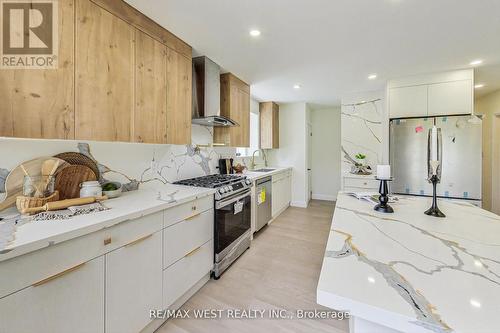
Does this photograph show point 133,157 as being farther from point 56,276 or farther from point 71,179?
point 56,276

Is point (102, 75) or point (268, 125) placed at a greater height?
point (268, 125)

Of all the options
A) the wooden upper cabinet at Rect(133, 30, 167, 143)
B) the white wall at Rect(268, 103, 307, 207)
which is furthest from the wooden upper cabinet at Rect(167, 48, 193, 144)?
the white wall at Rect(268, 103, 307, 207)

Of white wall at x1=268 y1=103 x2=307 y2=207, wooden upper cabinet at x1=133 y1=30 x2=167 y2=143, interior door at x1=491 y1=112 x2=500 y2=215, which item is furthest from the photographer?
white wall at x1=268 y1=103 x2=307 y2=207

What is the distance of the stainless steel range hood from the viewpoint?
2.45 m

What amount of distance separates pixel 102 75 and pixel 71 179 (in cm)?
78

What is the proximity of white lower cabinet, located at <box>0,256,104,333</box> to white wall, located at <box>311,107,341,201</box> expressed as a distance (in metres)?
5.22

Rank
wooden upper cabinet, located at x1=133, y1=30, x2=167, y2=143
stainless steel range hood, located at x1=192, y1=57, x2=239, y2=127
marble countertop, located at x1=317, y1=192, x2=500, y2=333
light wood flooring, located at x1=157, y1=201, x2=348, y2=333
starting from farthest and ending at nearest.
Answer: stainless steel range hood, located at x1=192, y1=57, x2=239, y2=127, wooden upper cabinet, located at x1=133, y1=30, x2=167, y2=143, light wood flooring, located at x1=157, y1=201, x2=348, y2=333, marble countertop, located at x1=317, y1=192, x2=500, y2=333

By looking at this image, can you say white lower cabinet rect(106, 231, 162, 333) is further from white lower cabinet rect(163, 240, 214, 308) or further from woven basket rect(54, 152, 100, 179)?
woven basket rect(54, 152, 100, 179)

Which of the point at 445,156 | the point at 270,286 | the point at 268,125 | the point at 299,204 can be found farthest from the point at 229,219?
the point at 445,156

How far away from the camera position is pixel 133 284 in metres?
1.29

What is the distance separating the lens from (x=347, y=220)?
121 cm

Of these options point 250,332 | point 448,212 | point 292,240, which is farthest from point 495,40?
point 250,332

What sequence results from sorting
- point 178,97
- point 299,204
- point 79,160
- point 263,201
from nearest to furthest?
point 79,160 < point 178,97 < point 263,201 < point 299,204

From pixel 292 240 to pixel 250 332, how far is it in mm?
1654
